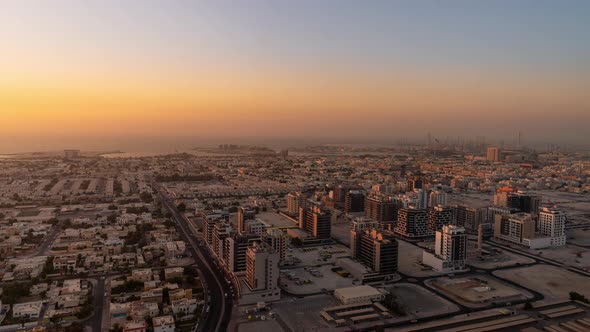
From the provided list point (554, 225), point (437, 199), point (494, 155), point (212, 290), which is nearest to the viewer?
point (212, 290)

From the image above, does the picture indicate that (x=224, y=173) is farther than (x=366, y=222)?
Yes

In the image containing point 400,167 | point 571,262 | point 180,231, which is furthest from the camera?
point 400,167

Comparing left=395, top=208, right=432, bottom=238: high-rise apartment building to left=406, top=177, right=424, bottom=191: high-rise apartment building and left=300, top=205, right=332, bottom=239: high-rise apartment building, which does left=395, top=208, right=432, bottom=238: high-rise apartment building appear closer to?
left=300, top=205, right=332, bottom=239: high-rise apartment building

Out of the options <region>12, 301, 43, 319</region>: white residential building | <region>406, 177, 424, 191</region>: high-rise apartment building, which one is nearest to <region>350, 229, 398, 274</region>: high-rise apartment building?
<region>12, 301, 43, 319</region>: white residential building

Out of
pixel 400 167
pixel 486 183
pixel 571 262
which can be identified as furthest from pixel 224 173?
pixel 571 262

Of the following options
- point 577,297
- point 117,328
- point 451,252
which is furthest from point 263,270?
point 577,297

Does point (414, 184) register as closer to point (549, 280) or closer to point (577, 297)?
point (549, 280)

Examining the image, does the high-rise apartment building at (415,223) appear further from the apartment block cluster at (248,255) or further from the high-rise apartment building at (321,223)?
the apartment block cluster at (248,255)

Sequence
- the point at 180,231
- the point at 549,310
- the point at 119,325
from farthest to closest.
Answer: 1. the point at 180,231
2. the point at 549,310
3. the point at 119,325

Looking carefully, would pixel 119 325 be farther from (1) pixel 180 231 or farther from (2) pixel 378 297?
(1) pixel 180 231
